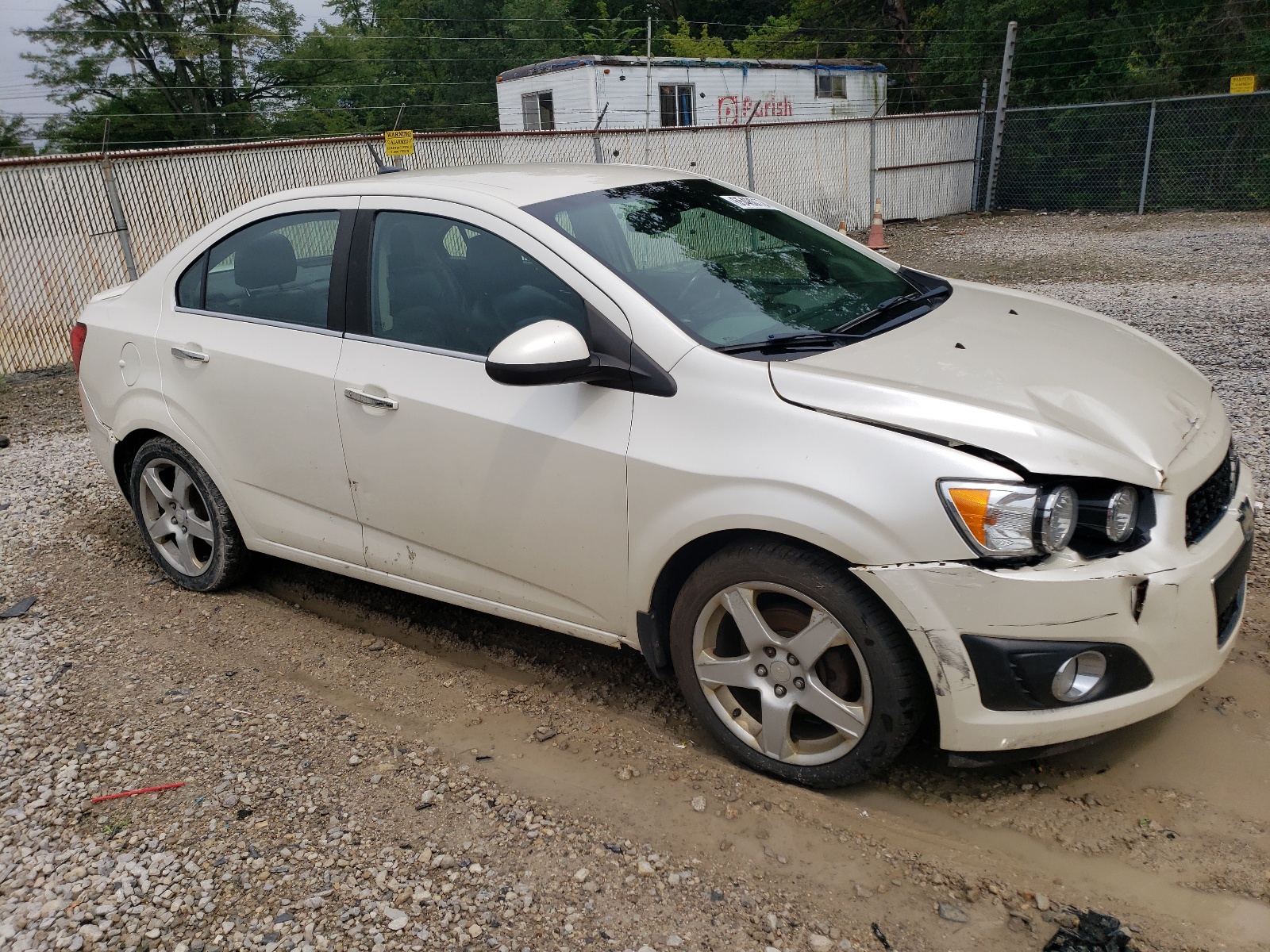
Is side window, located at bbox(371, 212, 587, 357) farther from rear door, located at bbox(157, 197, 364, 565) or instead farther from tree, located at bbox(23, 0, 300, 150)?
tree, located at bbox(23, 0, 300, 150)

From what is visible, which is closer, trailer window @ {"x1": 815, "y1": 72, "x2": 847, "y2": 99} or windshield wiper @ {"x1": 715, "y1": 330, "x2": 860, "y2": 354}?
windshield wiper @ {"x1": 715, "y1": 330, "x2": 860, "y2": 354}

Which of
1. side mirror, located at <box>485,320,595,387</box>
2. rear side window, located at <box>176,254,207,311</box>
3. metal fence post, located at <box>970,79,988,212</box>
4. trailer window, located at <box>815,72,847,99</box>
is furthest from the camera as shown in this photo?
trailer window, located at <box>815,72,847,99</box>

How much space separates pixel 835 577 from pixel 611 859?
1.01 m

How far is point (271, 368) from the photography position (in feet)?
12.3

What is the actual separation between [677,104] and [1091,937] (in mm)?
23135

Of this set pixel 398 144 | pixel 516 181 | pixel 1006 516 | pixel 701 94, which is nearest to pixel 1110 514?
pixel 1006 516

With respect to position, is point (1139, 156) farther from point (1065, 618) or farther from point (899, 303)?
point (1065, 618)

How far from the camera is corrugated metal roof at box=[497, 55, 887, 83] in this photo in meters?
21.4

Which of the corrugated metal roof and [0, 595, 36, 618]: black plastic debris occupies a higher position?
the corrugated metal roof

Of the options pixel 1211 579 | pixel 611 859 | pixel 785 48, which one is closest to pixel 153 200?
pixel 611 859

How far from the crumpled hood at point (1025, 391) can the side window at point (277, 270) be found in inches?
76.5

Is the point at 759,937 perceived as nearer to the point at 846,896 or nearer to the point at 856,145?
the point at 846,896

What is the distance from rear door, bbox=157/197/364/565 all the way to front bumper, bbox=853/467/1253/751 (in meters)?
2.16

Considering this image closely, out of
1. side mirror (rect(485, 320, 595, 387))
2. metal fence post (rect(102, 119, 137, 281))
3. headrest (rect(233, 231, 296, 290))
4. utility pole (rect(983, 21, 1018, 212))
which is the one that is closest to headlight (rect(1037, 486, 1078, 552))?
side mirror (rect(485, 320, 595, 387))
